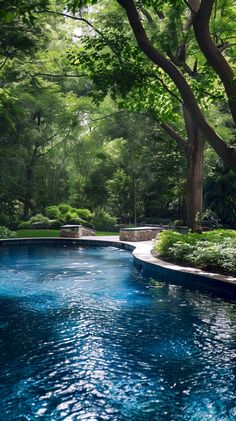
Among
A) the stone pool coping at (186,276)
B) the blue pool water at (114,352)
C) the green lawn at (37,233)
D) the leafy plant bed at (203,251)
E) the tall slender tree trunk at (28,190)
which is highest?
the tall slender tree trunk at (28,190)

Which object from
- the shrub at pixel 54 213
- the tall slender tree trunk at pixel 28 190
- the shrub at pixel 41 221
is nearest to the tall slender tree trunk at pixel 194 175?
the shrub at pixel 54 213

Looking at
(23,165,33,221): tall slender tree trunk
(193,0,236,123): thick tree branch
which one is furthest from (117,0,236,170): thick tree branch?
(23,165,33,221): tall slender tree trunk

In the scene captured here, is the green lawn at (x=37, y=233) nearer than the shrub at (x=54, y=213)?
Yes

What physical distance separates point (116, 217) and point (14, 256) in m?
16.3

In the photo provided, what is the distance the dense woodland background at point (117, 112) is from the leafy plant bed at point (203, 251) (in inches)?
96.6

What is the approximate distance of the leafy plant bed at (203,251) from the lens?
11281mm

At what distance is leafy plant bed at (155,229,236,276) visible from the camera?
1128cm

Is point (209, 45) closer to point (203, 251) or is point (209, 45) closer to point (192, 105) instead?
point (192, 105)

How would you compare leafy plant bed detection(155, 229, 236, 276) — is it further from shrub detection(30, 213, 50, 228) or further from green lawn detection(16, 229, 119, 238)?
shrub detection(30, 213, 50, 228)

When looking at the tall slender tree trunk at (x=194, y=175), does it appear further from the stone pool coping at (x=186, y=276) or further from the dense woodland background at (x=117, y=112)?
→ the stone pool coping at (x=186, y=276)

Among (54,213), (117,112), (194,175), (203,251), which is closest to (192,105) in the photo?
(203,251)

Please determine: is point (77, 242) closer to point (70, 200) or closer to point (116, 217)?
point (116, 217)

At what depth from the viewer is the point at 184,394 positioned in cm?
510

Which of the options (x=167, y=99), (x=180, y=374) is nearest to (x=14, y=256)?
(x=167, y=99)
